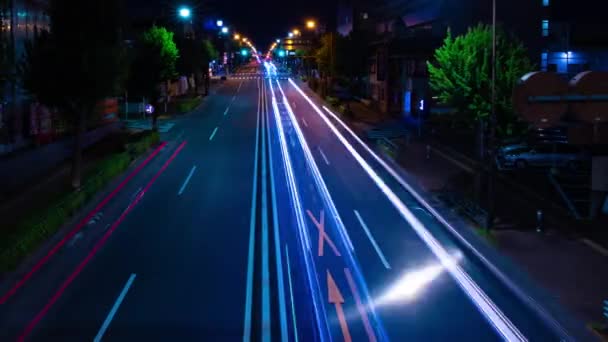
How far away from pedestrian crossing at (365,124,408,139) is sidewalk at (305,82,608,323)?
13.7 meters

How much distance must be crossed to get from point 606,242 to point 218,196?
13575 mm

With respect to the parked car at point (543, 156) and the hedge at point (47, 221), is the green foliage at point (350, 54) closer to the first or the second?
the parked car at point (543, 156)

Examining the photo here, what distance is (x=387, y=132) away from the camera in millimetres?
44062

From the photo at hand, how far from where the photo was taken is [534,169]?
103 ft

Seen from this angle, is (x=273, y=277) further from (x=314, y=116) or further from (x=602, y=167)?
(x=314, y=116)

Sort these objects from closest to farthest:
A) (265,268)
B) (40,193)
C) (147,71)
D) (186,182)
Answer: (265,268) → (40,193) → (186,182) → (147,71)

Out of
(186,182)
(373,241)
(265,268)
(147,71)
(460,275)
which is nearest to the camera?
(460,275)

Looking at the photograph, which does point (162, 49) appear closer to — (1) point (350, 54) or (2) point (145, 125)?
(2) point (145, 125)

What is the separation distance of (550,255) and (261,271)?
7.55 meters

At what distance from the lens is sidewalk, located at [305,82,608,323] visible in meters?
14.0

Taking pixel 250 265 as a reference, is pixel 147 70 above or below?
above

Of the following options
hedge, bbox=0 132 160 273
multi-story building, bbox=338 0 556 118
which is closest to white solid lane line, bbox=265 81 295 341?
hedge, bbox=0 132 160 273

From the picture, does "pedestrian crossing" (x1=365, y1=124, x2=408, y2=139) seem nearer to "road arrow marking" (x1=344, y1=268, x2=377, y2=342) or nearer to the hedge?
the hedge

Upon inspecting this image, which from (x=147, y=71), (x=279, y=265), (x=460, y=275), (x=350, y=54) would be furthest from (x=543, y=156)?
(x=350, y=54)
